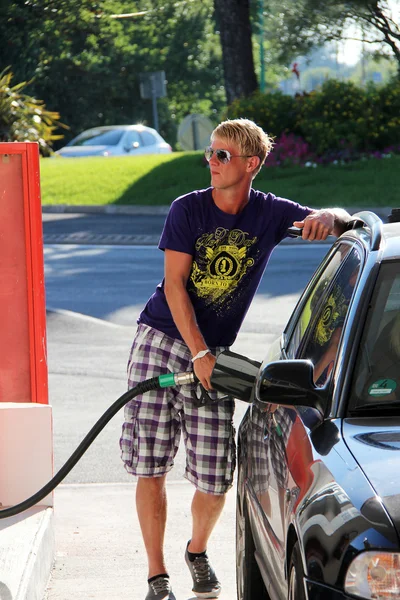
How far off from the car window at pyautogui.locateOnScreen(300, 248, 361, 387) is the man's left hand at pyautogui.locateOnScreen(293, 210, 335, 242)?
1.59ft

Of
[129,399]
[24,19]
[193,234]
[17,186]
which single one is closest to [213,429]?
[129,399]

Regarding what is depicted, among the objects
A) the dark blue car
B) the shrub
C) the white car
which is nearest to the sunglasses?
the dark blue car

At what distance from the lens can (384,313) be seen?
3.29 meters

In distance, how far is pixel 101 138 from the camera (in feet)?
103

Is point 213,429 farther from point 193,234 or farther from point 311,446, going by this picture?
point 311,446

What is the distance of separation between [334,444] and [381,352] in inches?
16.4

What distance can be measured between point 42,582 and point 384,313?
79.8 inches

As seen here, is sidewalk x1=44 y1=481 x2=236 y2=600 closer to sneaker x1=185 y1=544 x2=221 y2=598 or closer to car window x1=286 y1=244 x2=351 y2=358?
sneaker x1=185 y1=544 x2=221 y2=598

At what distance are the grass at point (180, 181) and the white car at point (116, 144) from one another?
2.41 m

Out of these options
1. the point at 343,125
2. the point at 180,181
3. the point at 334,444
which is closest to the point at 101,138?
the point at 180,181

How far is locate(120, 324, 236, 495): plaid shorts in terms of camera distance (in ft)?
14.9

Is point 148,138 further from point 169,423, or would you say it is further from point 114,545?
point 169,423

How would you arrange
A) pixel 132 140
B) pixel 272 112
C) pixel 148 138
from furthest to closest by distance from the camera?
pixel 148 138 → pixel 132 140 → pixel 272 112

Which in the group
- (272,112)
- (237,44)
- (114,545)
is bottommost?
(114,545)
